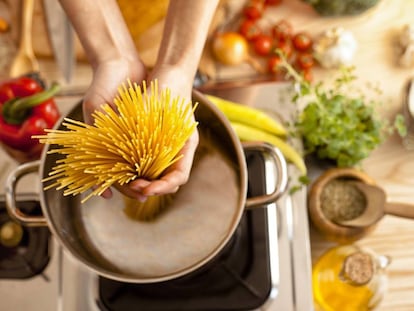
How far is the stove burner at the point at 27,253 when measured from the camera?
2.54 ft

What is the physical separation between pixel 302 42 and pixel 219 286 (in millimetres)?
481

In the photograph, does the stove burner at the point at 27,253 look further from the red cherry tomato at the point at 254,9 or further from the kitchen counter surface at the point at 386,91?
the red cherry tomato at the point at 254,9

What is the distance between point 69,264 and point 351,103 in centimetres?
50

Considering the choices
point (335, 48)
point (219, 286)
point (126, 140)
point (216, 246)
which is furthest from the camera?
point (335, 48)

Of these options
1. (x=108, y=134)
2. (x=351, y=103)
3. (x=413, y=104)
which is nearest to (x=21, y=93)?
(x=108, y=134)

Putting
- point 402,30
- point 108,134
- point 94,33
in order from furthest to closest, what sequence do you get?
point 402,30 → point 94,33 → point 108,134

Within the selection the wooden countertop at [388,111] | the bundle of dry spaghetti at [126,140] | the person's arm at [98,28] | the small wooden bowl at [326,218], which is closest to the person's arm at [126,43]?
the person's arm at [98,28]

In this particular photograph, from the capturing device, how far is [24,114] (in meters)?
0.79

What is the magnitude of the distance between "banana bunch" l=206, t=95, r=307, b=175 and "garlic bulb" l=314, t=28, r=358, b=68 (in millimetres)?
196

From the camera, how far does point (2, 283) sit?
30.5 inches

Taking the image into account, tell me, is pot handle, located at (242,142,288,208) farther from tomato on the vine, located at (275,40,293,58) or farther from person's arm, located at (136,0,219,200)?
tomato on the vine, located at (275,40,293,58)

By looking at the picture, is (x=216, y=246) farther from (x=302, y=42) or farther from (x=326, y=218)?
(x=302, y=42)

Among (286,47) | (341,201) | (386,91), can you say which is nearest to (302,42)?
(286,47)

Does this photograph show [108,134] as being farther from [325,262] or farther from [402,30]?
[402,30]
